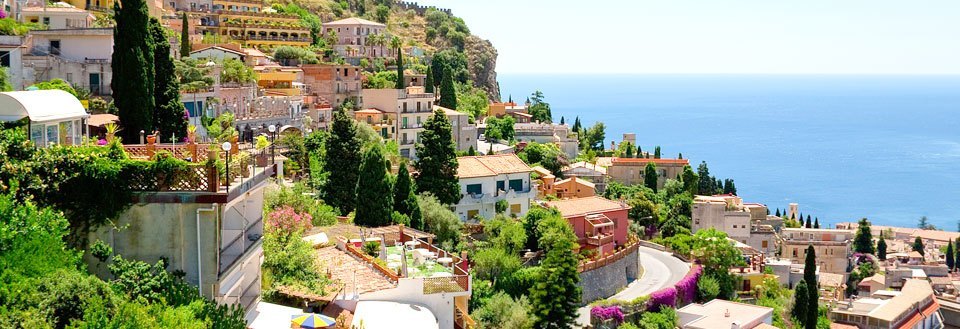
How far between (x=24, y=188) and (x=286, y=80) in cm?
3977

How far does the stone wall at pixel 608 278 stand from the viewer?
1454 inches

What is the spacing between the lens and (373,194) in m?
33.6

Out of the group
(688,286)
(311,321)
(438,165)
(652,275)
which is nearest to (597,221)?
(652,275)

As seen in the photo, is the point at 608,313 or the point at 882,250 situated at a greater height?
the point at 608,313

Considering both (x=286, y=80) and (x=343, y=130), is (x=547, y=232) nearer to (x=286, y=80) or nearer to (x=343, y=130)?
(x=343, y=130)

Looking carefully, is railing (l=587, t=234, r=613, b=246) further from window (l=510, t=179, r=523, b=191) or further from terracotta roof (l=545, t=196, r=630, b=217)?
window (l=510, t=179, r=523, b=191)

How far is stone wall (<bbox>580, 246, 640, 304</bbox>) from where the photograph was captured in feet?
121

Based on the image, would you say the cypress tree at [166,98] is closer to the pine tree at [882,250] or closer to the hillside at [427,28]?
the hillside at [427,28]

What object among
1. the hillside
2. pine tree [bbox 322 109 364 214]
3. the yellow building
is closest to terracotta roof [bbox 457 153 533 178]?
pine tree [bbox 322 109 364 214]

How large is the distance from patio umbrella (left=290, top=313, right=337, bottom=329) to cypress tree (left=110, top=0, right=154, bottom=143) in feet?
32.2

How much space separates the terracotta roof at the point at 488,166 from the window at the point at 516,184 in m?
0.40

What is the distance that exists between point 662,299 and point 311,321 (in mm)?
24309

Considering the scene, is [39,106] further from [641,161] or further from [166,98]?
[641,161]

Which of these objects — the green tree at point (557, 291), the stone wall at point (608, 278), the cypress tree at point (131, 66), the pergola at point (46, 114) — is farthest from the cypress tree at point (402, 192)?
the pergola at point (46, 114)
